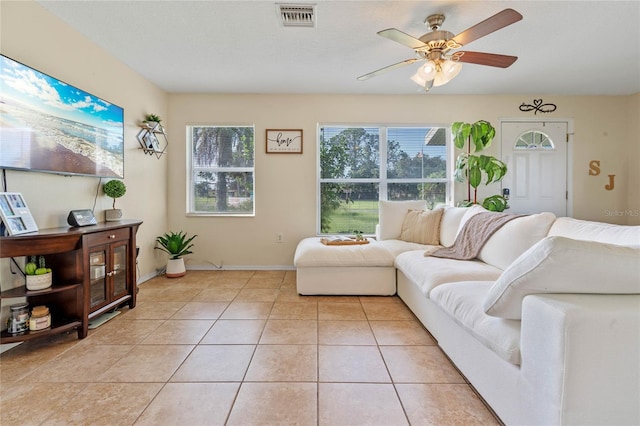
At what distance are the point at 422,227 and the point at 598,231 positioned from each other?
5.34ft

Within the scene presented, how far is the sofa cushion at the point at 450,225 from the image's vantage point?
9.58 ft

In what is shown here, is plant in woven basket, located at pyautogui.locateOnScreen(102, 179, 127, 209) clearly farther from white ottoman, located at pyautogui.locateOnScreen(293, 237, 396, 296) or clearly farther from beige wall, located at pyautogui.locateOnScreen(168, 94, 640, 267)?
white ottoman, located at pyautogui.locateOnScreen(293, 237, 396, 296)

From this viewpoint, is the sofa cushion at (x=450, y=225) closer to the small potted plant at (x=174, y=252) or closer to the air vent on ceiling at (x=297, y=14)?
the air vent on ceiling at (x=297, y=14)

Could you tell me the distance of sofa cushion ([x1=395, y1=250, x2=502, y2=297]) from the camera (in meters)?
Answer: 1.93

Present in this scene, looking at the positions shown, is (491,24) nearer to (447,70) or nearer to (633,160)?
(447,70)

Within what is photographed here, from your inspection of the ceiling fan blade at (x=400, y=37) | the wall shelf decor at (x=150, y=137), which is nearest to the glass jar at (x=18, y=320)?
the wall shelf decor at (x=150, y=137)

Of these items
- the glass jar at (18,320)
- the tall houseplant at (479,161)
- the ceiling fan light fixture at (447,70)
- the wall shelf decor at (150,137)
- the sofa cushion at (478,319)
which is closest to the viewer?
the sofa cushion at (478,319)

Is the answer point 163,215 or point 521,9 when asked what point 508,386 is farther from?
point 163,215

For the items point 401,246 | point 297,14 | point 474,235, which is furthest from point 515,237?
point 297,14

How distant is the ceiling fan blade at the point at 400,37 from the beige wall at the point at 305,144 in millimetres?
1891

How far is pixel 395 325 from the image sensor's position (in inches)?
88.1

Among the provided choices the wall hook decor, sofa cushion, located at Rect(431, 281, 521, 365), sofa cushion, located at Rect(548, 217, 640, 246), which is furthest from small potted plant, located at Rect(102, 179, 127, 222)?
the wall hook decor

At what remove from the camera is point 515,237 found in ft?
6.70

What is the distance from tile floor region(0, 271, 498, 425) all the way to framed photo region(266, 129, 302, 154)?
218 cm
